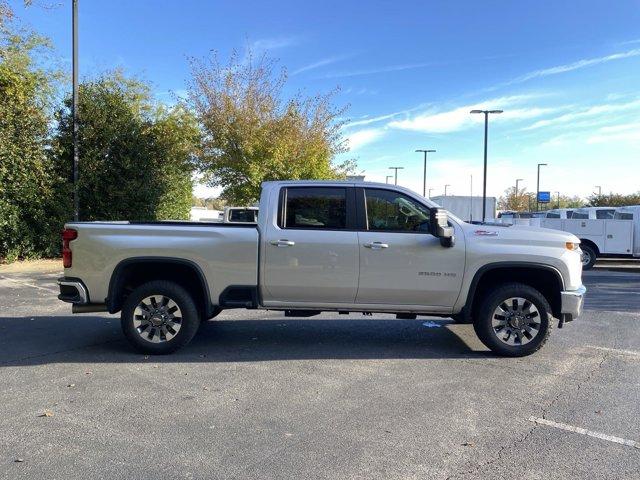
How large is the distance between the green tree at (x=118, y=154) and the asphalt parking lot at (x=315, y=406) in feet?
33.9

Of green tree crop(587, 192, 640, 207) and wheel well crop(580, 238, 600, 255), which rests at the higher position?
green tree crop(587, 192, 640, 207)

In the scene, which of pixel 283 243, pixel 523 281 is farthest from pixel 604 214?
pixel 283 243

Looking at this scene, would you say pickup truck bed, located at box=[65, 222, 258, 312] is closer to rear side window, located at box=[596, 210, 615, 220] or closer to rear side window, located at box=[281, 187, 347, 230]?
rear side window, located at box=[281, 187, 347, 230]

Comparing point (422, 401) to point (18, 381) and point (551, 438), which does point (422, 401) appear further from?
point (18, 381)

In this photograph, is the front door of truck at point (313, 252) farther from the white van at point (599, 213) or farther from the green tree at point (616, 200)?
the green tree at point (616, 200)

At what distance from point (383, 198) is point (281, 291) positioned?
5.12 ft

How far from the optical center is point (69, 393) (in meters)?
4.75

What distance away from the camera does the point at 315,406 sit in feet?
14.8

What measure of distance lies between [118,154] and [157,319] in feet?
41.6

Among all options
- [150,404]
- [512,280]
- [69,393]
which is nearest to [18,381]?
[69,393]

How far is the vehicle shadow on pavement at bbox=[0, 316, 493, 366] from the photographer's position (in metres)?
6.02

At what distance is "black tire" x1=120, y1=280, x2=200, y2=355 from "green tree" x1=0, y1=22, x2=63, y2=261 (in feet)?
35.6

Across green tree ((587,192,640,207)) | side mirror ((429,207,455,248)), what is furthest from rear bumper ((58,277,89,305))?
green tree ((587,192,640,207))

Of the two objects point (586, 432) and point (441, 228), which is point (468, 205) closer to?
point (441, 228)
